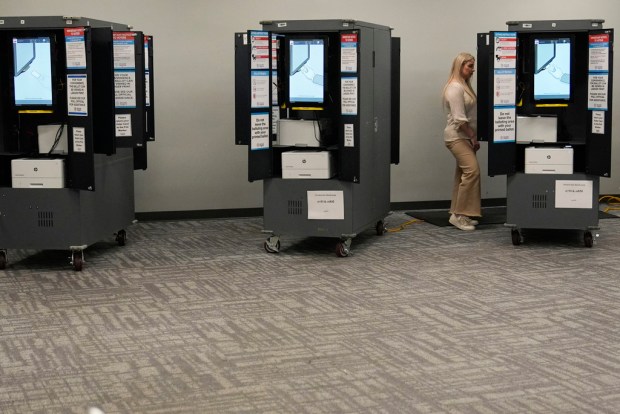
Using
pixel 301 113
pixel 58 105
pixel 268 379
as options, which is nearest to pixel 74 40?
pixel 58 105

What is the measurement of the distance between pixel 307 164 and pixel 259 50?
86 cm

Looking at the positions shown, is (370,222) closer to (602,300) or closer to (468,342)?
(602,300)

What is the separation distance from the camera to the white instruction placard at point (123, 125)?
22.6 feet

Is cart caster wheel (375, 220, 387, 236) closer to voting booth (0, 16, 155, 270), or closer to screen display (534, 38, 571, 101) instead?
screen display (534, 38, 571, 101)

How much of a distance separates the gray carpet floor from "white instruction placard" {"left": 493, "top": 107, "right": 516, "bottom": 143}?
2.69 feet

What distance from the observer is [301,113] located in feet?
24.0

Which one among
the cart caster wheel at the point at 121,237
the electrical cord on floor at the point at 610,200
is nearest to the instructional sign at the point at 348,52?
the cart caster wheel at the point at 121,237

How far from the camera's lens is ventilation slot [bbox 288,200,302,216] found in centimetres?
690

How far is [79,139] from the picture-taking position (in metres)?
6.34

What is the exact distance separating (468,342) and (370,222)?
8.86 ft

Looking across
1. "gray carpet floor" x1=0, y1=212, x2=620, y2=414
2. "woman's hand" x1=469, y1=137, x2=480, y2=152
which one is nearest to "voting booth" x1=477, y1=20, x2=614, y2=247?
→ "gray carpet floor" x1=0, y1=212, x2=620, y2=414

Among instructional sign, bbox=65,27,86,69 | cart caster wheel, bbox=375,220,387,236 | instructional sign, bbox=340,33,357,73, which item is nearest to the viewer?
instructional sign, bbox=65,27,86,69

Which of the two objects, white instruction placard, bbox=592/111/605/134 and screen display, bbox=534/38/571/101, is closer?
white instruction placard, bbox=592/111/605/134

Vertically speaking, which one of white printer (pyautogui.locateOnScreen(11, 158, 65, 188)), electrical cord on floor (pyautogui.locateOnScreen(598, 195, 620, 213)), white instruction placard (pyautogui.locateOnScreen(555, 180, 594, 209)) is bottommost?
electrical cord on floor (pyautogui.locateOnScreen(598, 195, 620, 213))
